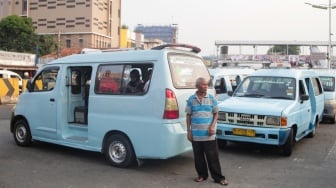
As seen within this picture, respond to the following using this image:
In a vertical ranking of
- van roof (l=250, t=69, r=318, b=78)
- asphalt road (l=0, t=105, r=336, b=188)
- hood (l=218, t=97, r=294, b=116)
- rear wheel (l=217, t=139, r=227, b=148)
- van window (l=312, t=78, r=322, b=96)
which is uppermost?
van roof (l=250, t=69, r=318, b=78)

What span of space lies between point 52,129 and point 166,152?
9.52 feet

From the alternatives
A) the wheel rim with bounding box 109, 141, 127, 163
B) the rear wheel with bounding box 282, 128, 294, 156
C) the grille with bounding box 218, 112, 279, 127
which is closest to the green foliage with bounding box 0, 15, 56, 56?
the grille with bounding box 218, 112, 279, 127

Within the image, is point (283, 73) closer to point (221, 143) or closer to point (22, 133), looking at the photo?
point (221, 143)

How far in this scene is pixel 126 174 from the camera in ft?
22.2

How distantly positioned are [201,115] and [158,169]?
154cm

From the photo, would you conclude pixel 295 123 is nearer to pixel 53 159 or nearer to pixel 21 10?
pixel 53 159

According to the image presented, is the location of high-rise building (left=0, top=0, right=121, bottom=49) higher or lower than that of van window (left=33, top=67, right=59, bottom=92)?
higher

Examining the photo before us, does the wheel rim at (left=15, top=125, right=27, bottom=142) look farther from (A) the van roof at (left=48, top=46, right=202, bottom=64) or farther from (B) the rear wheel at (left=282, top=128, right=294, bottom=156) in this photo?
(B) the rear wheel at (left=282, top=128, right=294, bottom=156)

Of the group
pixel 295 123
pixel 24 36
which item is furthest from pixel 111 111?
pixel 24 36

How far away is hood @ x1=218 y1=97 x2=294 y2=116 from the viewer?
8.44 metres

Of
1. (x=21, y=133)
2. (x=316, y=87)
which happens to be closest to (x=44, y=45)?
(x=316, y=87)

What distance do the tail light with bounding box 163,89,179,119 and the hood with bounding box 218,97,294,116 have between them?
2.39 m

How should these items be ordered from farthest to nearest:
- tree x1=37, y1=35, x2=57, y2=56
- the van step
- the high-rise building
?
the high-rise building < tree x1=37, y1=35, x2=57, y2=56 < the van step

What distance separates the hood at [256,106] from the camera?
8438mm
